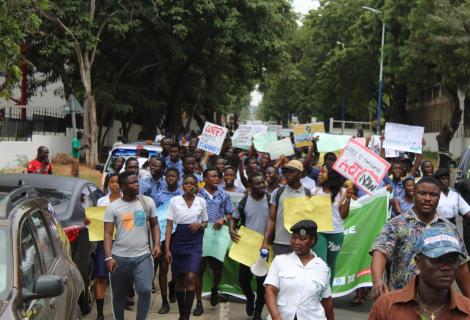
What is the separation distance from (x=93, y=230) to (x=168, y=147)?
4.97 m

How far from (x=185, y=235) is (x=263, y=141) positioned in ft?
23.8

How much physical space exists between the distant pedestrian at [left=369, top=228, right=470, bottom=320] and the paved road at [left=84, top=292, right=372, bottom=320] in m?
4.54

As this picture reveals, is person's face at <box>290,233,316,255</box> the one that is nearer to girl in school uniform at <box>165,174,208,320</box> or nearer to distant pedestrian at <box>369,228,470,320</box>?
distant pedestrian at <box>369,228,470,320</box>

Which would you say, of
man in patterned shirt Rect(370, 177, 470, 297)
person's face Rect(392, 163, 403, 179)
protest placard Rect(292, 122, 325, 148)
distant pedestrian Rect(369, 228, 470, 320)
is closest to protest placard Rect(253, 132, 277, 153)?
protest placard Rect(292, 122, 325, 148)

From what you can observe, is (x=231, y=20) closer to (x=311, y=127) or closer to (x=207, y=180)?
(x=311, y=127)

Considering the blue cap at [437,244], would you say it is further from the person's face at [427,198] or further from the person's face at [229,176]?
the person's face at [229,176]

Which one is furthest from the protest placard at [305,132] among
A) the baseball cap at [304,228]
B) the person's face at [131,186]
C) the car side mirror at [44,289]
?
the car side mirror at [44,289]

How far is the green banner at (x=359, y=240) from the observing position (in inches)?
311

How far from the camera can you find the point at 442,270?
2.77m

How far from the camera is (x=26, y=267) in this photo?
407cm

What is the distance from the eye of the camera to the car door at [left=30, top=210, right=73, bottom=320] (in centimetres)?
439

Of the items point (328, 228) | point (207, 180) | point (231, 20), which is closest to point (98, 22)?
point (231, 20)

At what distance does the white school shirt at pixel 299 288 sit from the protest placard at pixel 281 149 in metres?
7.57

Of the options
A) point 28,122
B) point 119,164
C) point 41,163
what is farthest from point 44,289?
point 28,122
